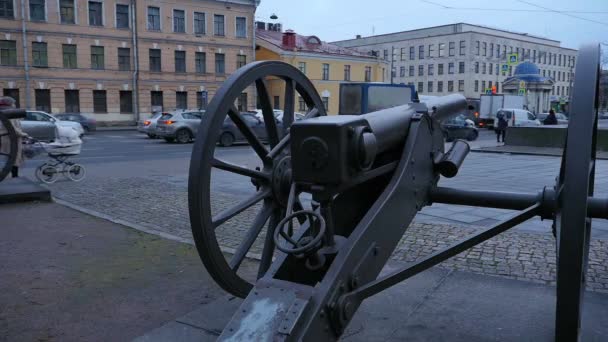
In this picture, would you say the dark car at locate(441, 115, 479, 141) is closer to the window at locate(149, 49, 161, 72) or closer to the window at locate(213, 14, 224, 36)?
the window at locate(213, 14, 224, 36)

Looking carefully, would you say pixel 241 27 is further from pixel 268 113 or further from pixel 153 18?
pixel 268 113

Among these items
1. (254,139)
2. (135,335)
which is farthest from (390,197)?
(135,335)

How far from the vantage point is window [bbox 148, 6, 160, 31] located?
4100cm

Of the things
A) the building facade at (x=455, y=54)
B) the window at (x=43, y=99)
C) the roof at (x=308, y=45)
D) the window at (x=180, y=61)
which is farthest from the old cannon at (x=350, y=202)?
the building facade at (x=455, y=54)

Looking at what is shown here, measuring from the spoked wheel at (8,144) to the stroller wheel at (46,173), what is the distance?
238cm

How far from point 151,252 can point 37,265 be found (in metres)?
1.01

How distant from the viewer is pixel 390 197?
2.80 m

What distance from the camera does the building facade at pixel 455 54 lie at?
76.2 m

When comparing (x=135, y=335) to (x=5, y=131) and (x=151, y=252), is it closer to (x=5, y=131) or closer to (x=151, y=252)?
(x=151, y=252)

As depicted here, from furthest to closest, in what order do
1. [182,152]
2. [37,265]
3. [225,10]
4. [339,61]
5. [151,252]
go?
[339,61] < [225,10] < [182,152] < [151,252] < [37,265]

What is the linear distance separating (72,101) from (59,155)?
2981 cm

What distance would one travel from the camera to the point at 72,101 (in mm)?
38594

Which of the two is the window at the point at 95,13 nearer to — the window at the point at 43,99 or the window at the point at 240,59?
the window at the point at 43,99

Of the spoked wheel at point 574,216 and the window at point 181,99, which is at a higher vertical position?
the window at point 181,99
